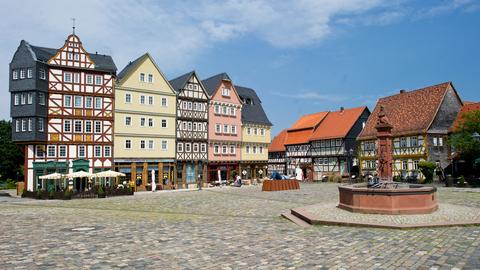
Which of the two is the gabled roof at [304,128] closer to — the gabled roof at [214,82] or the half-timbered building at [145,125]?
the gabled roof at [214,82]

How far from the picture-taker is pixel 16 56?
3956 cm

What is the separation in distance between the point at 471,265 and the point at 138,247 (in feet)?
25.8

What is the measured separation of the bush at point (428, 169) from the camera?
135 ft

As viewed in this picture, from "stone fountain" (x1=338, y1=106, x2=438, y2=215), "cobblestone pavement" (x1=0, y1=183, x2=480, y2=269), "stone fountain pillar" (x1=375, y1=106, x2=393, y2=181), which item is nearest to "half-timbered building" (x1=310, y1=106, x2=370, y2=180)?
"stone fountain pillar" (x1=375, y1=106, x2=393, y2=181)

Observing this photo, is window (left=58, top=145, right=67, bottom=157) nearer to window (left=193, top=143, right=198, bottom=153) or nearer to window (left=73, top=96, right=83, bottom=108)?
window (left=73, top=96, right=83, bottom=108)

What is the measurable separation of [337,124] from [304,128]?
7.25 m

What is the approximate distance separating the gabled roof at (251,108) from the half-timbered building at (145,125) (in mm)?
13247

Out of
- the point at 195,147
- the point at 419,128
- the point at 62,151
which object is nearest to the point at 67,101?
the point at 62,151

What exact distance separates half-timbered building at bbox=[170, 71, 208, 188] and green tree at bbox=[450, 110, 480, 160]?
2858 cm

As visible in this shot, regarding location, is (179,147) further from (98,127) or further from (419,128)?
(419,128)

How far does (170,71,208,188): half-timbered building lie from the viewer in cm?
4888

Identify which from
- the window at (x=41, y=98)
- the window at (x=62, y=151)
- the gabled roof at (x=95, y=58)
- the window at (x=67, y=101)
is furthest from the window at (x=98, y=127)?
the gabled roof at (x=95, y=58)

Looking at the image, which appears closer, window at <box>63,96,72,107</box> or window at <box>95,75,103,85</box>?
window at <box>63,96,72,107</box>

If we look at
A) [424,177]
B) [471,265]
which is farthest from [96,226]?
[424,177]
